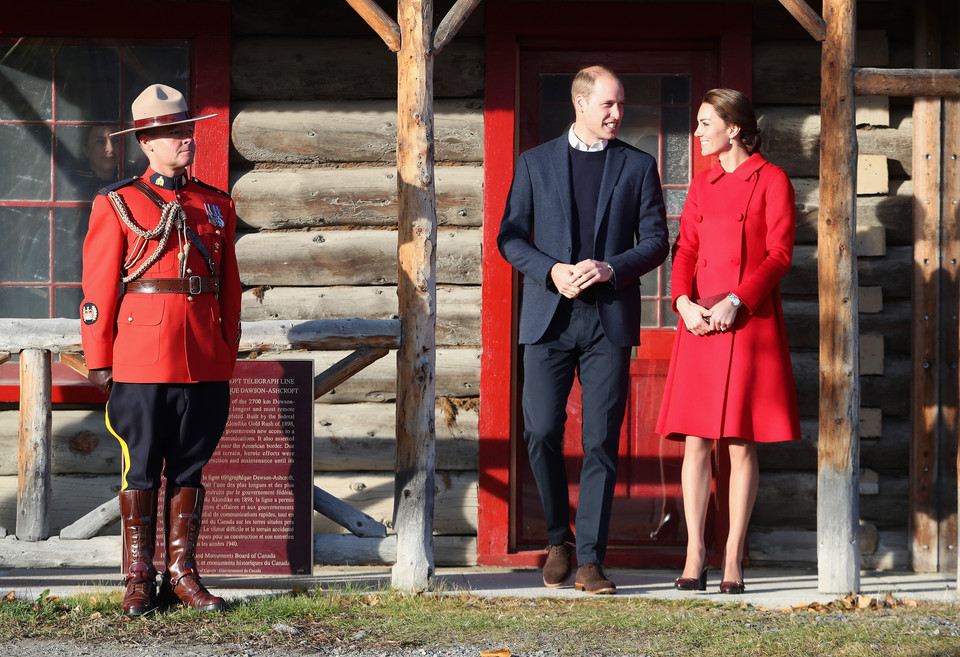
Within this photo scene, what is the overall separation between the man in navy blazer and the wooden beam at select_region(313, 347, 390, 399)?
0.70m

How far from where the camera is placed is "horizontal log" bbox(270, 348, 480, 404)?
5.72 metres

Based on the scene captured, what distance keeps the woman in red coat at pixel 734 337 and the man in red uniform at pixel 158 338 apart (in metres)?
2.04

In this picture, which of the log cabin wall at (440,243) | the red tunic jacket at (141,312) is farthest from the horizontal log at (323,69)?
the red tunic jacket at (141,312)

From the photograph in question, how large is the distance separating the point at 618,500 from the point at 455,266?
1.53m

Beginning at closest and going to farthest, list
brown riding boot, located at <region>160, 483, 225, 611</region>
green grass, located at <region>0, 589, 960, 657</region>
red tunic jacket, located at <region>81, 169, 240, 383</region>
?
green grass, located at <region>0, 589, 960, 657</region>
red tunic jacket, located at <region>81, 169, 240, 383</region>
brown riding boot, located at <region>160, 483, 225, 611</region>

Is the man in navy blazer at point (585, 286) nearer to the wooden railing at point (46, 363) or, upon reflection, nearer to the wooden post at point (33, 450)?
the wooden railing at point (46, 363)

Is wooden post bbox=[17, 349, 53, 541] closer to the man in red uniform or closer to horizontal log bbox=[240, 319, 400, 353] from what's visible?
the man in red uniform

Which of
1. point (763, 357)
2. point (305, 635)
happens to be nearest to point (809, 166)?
point (763, 357)

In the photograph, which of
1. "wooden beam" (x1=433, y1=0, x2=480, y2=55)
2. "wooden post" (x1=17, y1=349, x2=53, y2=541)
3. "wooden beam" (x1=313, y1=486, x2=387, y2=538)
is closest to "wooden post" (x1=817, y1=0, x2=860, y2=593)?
"wooden beam" (x1=433, y1=0, x2=480, y2=55)

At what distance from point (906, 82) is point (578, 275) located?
1.83 metres

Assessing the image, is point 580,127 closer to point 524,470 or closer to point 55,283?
point 524,470

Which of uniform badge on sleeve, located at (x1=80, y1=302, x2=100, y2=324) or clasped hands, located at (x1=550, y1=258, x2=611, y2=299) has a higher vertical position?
clasped hands, located at (x1=550, y1=258, x2=611, y2=299)

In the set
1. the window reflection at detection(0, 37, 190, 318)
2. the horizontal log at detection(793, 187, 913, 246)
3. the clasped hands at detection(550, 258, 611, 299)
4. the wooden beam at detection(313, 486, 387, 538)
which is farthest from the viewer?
the window reflection at detection(0, 37, 190, 318)

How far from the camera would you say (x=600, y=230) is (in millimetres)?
4734
